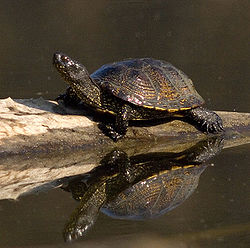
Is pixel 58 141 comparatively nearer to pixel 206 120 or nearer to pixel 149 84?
pixel 149 84

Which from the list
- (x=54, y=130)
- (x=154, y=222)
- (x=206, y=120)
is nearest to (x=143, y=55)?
(x=206, y=120)

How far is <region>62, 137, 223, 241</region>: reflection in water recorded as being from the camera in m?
4.92

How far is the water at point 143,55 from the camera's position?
4527mm

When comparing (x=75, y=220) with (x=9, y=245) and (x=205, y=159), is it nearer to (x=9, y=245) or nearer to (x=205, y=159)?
(x=9, y=245)

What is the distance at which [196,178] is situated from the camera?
5699mm

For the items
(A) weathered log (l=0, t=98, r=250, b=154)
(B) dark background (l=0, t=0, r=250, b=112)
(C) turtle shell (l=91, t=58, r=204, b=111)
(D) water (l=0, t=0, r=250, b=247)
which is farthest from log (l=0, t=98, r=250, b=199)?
(B) dark background (l=0, t=0, r=250, b=112)

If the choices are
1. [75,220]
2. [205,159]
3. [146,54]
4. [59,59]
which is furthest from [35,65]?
[75,220]

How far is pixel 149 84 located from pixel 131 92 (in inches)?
10.1

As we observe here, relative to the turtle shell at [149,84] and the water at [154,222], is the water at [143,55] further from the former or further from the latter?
the turtle shell at [149,84]

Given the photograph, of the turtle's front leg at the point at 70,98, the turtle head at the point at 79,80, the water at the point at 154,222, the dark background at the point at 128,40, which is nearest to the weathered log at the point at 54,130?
the turtle's front leg at the point at 70,98

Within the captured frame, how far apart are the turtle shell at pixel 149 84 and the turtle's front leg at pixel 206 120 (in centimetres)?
12

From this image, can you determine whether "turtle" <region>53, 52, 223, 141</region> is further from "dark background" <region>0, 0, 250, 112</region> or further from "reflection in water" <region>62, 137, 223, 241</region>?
"dark background" <region>0, 0, 250, 112</region>

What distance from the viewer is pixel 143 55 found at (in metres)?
12.0

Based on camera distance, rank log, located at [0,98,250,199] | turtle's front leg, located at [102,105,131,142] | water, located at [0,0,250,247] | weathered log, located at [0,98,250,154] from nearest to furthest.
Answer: water, located at [0,0,250,247] < log, located at [0,98,250,199] < weathered log, located at [0,98,250,154] < turtle's front leg, located at [102,105,131,142]
